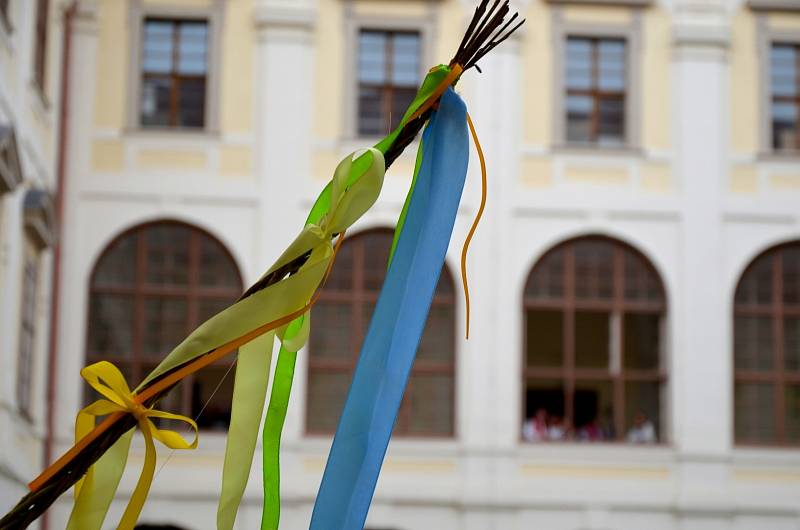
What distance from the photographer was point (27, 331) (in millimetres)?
19219

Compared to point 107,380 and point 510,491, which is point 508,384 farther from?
point 107,380

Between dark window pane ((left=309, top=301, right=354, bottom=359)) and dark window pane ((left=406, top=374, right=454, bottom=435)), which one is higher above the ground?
dark window pane ((left=309, top=301, right=354, bottom=359))

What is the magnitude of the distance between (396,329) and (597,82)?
1703cm

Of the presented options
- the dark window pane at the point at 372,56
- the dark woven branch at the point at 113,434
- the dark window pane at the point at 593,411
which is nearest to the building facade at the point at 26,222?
the dark window pane at the point at 372,56

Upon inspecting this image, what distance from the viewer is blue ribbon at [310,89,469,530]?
4941mm

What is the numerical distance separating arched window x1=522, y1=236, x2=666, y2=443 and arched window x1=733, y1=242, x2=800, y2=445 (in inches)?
38.3

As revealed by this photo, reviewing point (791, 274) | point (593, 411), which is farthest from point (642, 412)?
point (791, 274)

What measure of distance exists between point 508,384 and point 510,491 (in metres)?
1.25

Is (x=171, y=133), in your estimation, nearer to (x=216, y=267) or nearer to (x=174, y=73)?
(x=174, y=73)

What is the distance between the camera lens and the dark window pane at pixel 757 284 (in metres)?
21.5

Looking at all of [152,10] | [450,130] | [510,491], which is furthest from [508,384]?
[450,130]

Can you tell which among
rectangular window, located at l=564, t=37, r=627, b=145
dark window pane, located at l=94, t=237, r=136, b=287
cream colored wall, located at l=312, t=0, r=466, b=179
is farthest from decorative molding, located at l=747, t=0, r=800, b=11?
dark window pane, located at l=94, t=237, r=136, b=287

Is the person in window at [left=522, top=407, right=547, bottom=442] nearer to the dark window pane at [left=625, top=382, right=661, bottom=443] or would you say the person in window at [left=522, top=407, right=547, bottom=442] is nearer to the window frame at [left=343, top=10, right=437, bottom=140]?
the dark window pane at [left=625, top=382, right=661, bottom=443]

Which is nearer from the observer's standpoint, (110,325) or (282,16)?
(110,325)
